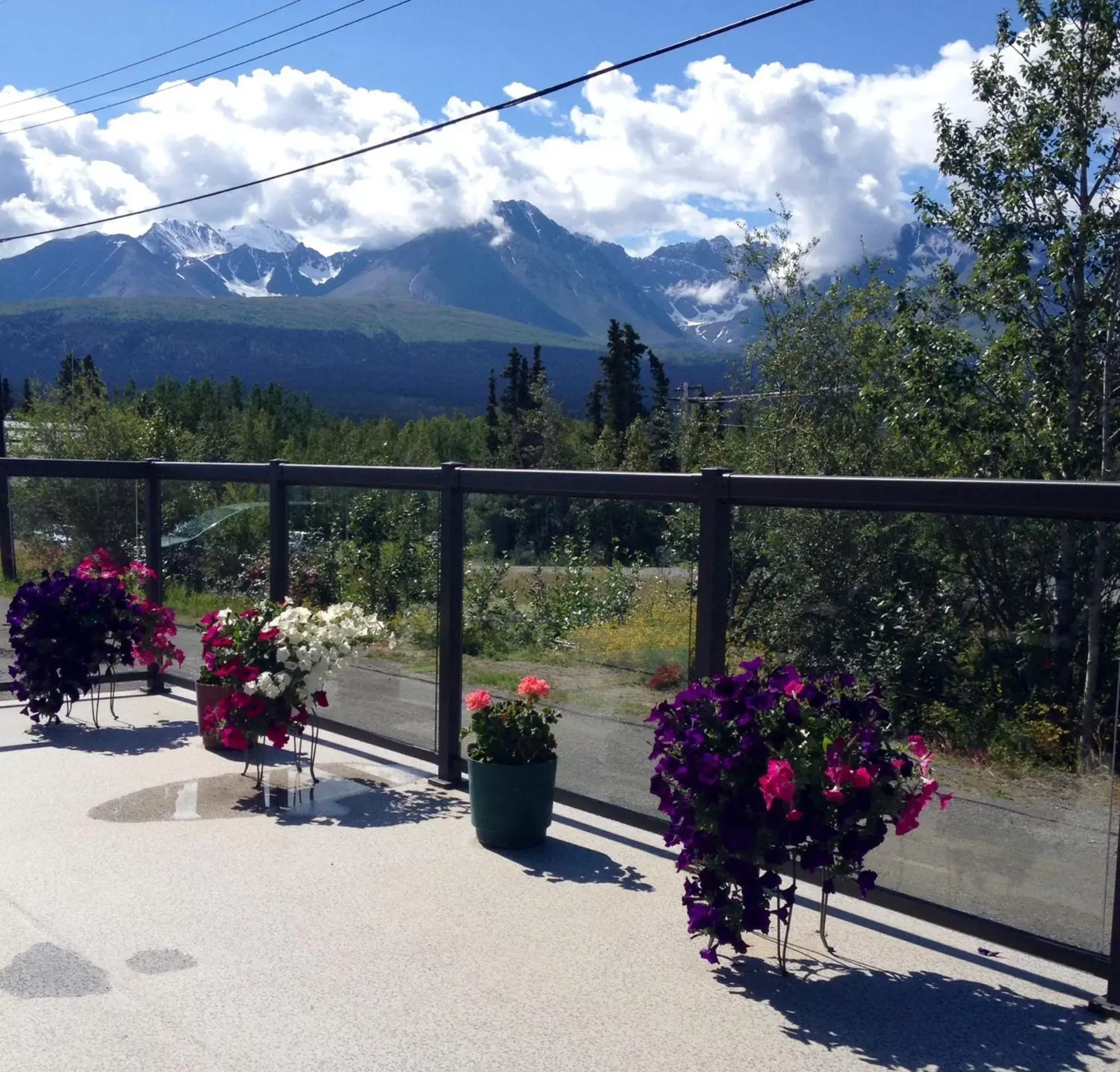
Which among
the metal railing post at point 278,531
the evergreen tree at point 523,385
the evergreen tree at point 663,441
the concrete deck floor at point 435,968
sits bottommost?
the concrete deck floor at point 435,968

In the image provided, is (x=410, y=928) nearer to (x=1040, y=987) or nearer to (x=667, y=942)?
(x=667, y=942)

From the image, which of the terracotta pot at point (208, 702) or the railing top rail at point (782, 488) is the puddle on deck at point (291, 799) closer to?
the terracotta pot at point (208, 702)

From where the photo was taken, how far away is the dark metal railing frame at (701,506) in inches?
166

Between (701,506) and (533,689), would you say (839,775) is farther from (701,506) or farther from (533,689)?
(533,689)

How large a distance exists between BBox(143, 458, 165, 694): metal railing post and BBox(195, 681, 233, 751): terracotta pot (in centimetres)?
205

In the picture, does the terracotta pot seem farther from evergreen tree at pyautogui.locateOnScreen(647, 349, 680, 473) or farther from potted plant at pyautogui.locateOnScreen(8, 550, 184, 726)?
evergreen tree at pyautogui.locateOnScreen(647, 349, 680, 473)

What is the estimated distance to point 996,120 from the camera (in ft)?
33.2

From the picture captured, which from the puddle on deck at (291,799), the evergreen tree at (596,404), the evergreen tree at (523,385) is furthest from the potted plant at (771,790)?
the evergreen tree at (523,385)

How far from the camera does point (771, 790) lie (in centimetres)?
396

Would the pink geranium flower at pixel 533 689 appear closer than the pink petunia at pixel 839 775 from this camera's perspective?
No

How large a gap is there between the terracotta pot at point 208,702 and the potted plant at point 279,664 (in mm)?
589

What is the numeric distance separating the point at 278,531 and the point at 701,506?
12.7 feet

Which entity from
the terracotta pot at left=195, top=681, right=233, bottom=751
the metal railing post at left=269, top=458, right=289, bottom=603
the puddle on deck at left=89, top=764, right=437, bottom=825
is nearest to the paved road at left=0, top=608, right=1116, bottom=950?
the puddle on deck at left=89, top=764, right=437, bottom=825

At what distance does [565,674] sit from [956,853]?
2266mm
